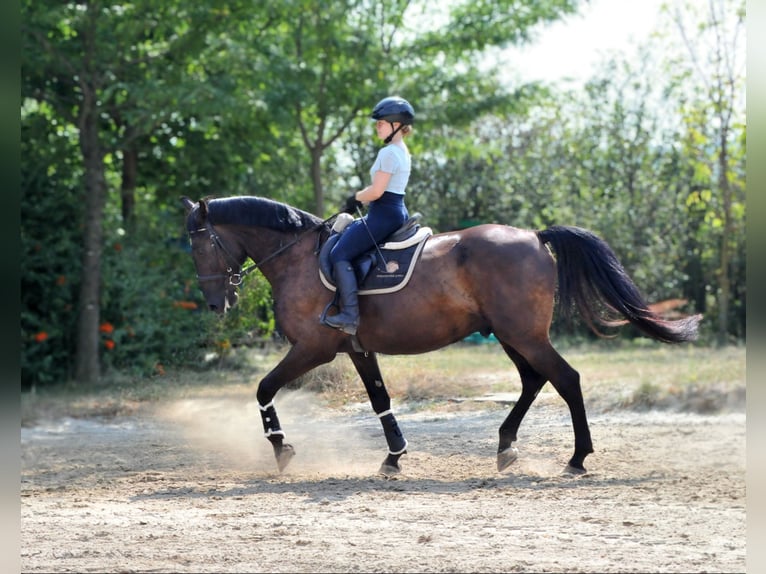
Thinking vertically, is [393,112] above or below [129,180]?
below

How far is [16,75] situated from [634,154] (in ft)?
72.7

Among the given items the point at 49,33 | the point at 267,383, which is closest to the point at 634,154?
the point at 49,33

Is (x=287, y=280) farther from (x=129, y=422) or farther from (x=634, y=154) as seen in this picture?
(x=634, y=154)

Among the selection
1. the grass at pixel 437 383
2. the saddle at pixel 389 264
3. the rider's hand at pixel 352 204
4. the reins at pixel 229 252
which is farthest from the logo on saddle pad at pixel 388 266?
the grass at pixel 437 383

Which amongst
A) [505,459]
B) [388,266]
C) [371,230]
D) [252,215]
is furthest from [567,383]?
[252,215]

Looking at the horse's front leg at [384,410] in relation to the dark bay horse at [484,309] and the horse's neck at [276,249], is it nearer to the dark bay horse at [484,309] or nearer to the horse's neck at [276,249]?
the dark bay horse at [484,309]

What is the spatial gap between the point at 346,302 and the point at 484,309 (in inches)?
46.3

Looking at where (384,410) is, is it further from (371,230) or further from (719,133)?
(719,133)

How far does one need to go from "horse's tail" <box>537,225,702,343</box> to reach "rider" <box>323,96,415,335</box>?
132 cm

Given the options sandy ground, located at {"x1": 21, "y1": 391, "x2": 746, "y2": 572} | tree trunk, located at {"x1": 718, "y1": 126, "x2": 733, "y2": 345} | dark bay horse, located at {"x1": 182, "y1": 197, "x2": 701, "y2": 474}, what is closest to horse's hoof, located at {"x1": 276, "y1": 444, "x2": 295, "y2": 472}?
dark bay horse, located at {"x1": 182, "y1": 197, "x2": 701, "y2": 474}

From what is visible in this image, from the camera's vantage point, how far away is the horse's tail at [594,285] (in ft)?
27.7

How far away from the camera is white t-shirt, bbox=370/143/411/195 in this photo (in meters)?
8.27

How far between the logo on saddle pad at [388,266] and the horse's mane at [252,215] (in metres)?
0.72

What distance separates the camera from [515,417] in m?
8.66
